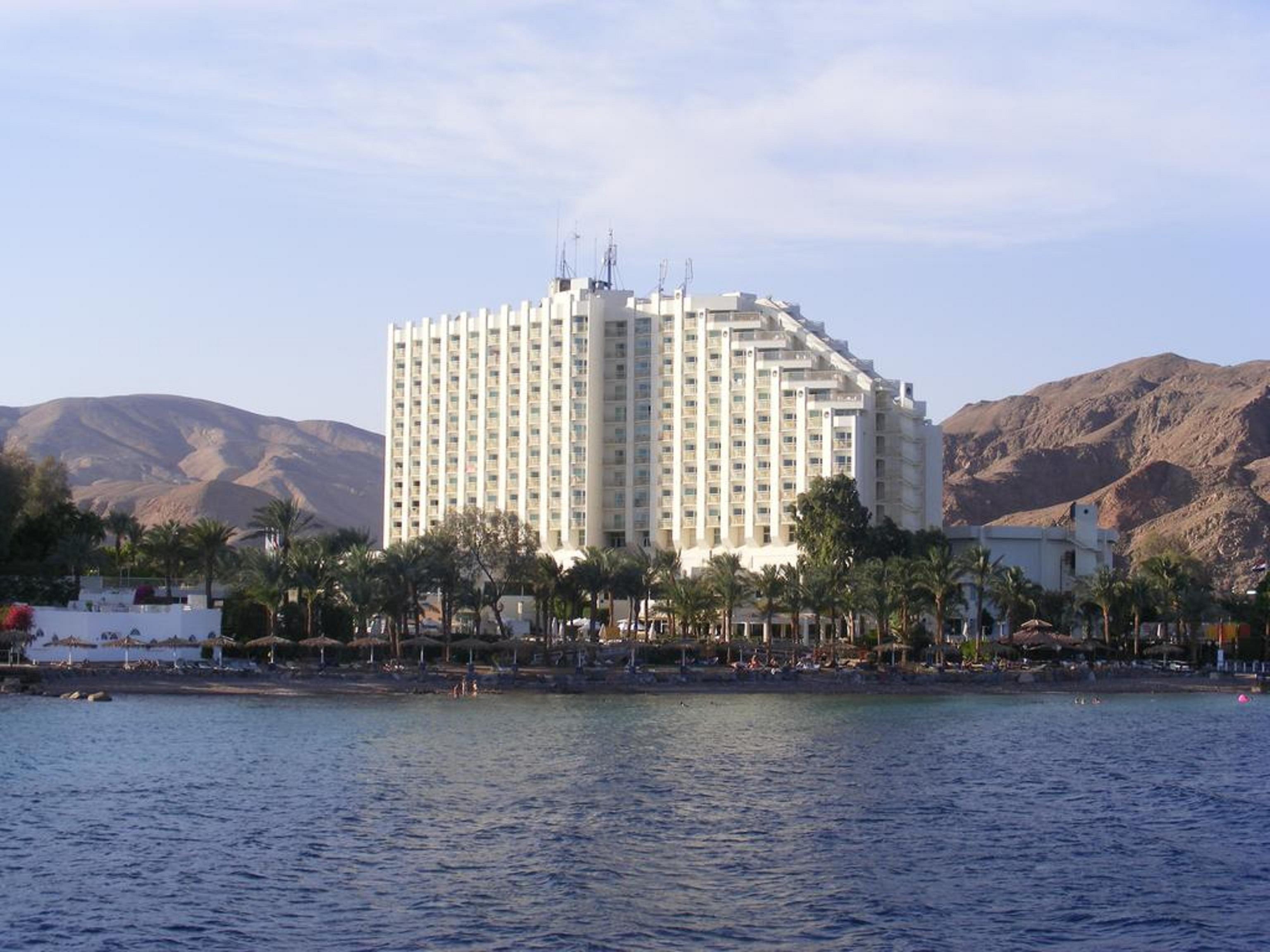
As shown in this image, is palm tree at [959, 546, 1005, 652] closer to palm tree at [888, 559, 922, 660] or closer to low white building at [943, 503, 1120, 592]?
palm tree at [888, 559, 922, 660]

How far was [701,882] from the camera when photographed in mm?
38156

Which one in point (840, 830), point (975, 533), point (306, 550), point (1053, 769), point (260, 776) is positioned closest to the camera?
point (840, 830)

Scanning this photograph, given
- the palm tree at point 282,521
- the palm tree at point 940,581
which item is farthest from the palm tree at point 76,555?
the palm tree at point 940,581

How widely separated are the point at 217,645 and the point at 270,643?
16.2 ft

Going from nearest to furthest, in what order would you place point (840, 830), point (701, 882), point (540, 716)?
point (701, 882) < point (840, 830) < point (540, 716)

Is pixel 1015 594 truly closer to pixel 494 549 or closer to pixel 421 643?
pixel 494 549

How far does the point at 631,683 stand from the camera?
106250 mm

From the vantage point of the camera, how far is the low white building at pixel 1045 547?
154 metres

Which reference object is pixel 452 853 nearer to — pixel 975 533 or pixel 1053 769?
pixel 1053 769

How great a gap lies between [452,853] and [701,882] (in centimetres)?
691

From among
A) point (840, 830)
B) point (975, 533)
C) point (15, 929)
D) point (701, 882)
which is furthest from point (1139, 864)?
point (975, 533)

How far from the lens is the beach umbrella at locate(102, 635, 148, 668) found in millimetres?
102688

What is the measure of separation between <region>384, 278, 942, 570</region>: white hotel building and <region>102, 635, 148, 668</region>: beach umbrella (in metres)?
49.5

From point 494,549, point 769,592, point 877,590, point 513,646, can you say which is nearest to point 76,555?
point 494,549
